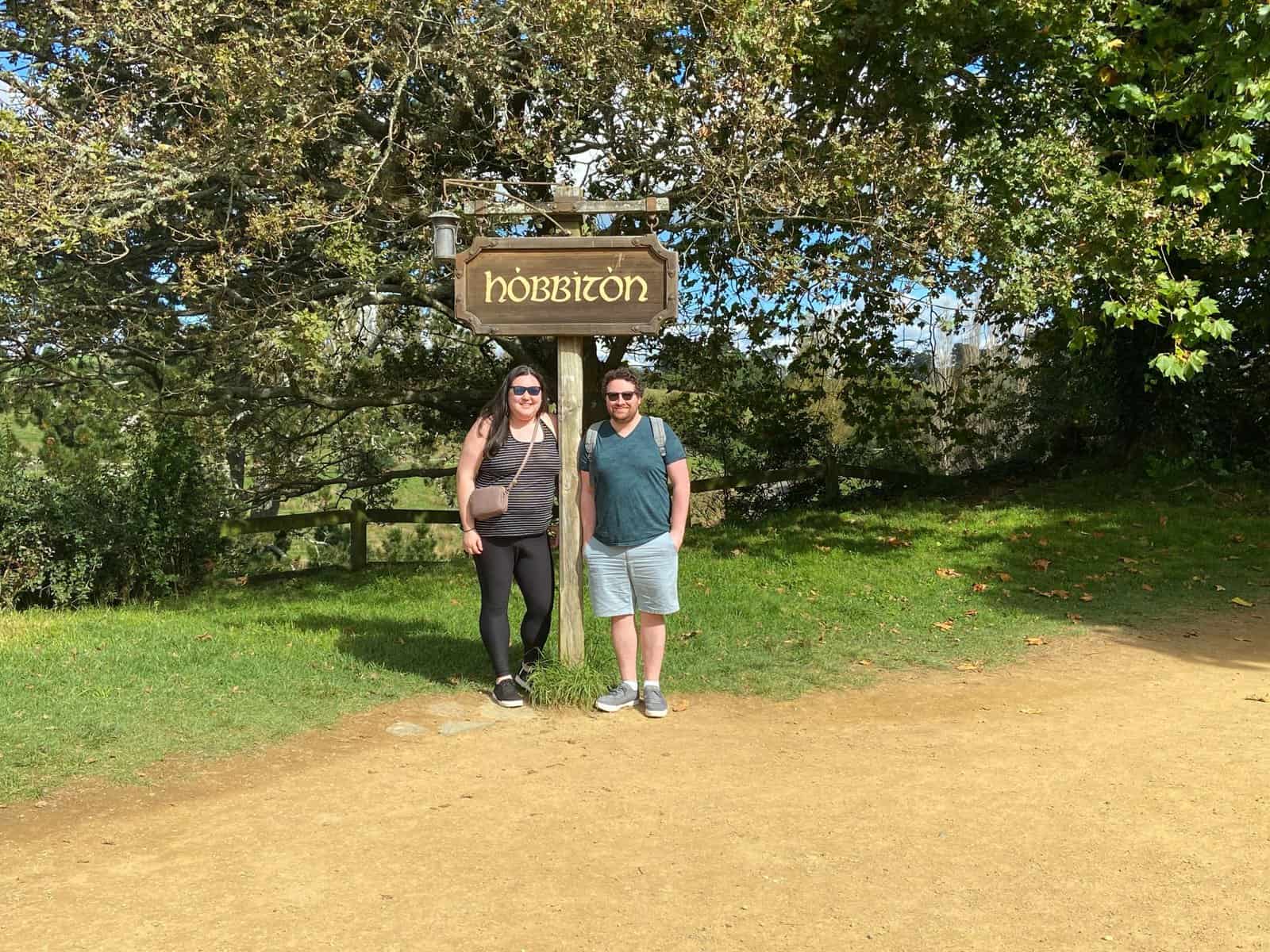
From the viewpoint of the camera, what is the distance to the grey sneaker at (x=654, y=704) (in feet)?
18.5

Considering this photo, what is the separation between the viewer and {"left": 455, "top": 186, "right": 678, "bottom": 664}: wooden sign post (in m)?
5.80

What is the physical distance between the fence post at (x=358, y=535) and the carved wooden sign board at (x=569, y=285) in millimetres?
6893

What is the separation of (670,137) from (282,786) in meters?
6.29

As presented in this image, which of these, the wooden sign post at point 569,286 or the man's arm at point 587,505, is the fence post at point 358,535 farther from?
the man's arm at point 587,505

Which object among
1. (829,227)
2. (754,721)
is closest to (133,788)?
(754,721)

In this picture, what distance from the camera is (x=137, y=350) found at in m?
10.2

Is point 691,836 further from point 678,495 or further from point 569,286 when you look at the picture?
point 569,286

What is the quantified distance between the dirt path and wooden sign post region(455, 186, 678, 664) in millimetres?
1629

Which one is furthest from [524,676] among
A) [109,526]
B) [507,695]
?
[109,526]

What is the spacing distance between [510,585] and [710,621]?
2.66 m

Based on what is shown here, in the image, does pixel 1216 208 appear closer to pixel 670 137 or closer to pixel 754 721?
pixel 670 137

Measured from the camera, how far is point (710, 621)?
7977 millimetres

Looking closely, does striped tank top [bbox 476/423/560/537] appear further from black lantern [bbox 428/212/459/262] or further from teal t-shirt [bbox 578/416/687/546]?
black lantern [bbox 428/212/459/262]

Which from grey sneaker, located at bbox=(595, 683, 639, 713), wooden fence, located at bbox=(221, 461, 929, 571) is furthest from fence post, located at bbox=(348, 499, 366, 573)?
grey sneaker, located at bbox=(595, 683, 639, 713)
